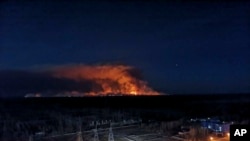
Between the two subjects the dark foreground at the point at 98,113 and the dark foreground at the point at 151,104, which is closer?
the dark foreground at the point at 98,113

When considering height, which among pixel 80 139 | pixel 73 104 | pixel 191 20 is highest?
pixel 191 20

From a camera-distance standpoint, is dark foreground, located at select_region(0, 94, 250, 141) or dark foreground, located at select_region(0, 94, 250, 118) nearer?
dark foreground, located at select_region(0, 94, 250, 141)

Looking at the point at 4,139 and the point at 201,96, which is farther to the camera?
the point at 201,96

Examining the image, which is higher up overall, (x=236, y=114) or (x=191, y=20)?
(x=191, y=20)

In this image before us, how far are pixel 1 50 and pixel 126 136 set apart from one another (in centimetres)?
154

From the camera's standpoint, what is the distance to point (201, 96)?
475cm

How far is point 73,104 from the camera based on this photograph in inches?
180

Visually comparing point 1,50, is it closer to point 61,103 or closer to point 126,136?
point 61,103

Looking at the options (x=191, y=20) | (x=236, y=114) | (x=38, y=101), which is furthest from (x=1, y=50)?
(x=236, y=114)

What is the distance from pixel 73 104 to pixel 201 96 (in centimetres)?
139

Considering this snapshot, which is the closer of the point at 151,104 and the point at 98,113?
the point at 98,113

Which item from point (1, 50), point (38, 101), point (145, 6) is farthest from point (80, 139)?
point (145, 6)

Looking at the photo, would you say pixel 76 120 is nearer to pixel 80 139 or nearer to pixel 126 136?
pixel 80 139

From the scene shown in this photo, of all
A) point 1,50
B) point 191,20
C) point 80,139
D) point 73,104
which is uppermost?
point 191,20
